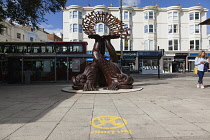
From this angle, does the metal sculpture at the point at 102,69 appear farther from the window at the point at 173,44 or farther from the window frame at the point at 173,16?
the window frame at the point at 173,16

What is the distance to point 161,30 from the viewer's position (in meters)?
33.5

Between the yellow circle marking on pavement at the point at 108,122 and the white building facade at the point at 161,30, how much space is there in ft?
95.5

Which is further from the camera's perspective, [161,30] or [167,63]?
[167,63]

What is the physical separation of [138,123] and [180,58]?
3395 cm

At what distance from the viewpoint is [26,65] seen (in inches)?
601

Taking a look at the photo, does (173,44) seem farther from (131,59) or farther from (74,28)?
(74,28)

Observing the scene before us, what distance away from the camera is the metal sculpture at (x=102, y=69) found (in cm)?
843

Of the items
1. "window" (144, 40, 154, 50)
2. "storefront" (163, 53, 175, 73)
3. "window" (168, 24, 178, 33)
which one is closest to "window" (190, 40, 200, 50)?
"window" (168, 24, 178, 33)

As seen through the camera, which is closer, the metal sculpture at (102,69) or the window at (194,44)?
the metal sculpture at (102,69)

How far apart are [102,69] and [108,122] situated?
5.38 meters

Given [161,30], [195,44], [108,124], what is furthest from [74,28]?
[108,124]

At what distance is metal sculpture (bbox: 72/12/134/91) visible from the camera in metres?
8.43

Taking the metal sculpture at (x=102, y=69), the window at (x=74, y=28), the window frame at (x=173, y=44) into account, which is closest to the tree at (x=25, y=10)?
the metal sculpture at (x=102, y=69)

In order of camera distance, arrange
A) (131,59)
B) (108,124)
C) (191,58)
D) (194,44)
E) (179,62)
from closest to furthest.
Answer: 1. (108,124)
2. (131,59)
3. (194,44)
4. (191,58)
5. (179,62)
